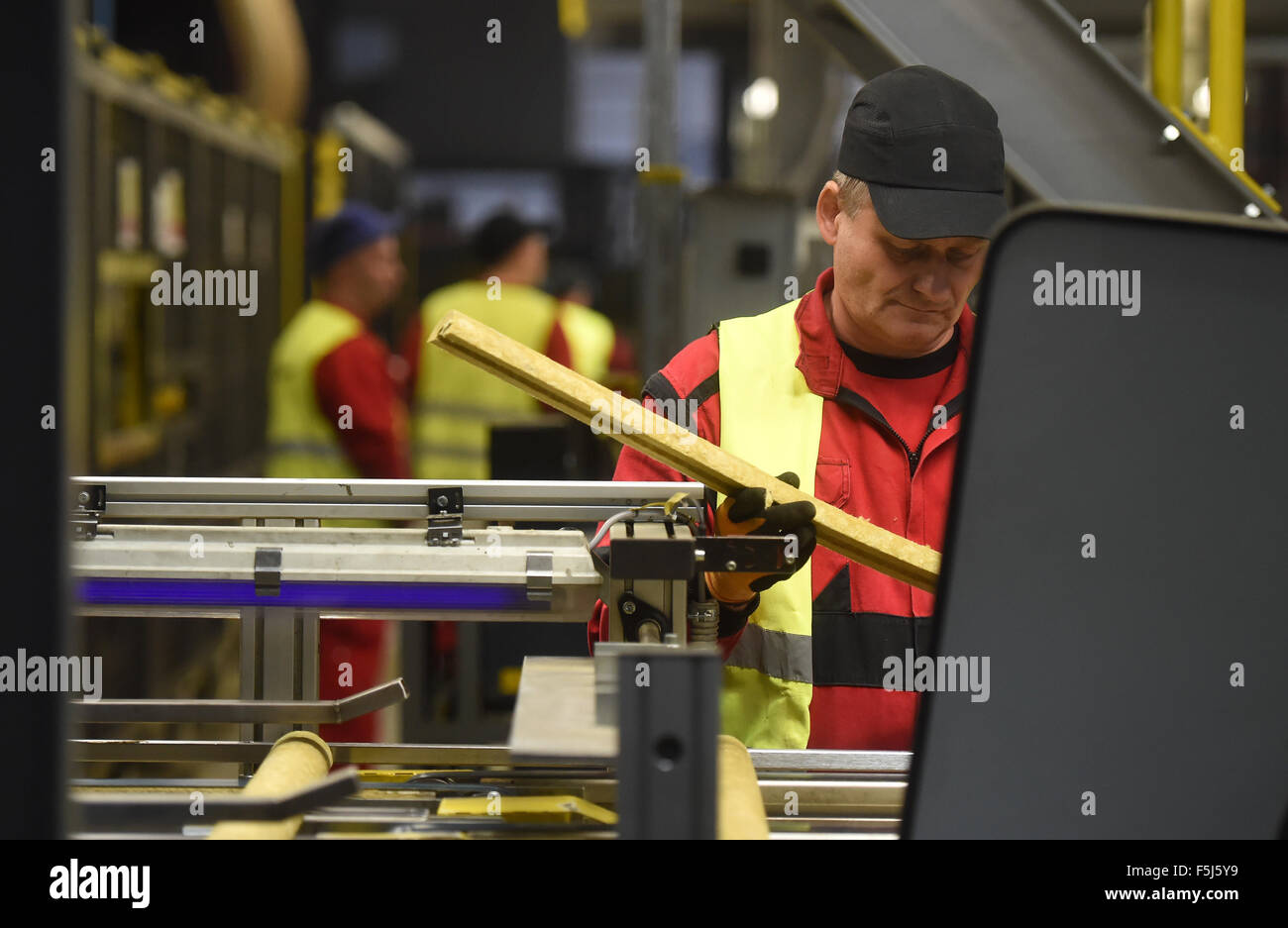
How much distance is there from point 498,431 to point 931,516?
5.26ft

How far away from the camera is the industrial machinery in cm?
90

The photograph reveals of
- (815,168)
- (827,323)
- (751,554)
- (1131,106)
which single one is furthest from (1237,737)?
(815,168)

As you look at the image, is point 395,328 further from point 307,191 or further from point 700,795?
point 700,795

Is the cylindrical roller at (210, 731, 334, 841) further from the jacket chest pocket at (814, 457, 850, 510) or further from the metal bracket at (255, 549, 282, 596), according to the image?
the jacket chest pocket at (814, 457, 850, 510)

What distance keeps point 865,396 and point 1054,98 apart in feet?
3.88

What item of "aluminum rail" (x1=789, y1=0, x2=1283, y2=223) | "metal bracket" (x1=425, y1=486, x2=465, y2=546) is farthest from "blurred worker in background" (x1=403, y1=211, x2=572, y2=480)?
"metal bracket" (x1=425, y1=486, x2=465, y2=546)

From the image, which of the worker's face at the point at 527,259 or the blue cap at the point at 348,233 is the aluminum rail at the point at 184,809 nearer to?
the blue cap at the point at 348,233

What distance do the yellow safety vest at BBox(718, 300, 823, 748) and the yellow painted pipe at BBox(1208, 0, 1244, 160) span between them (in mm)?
1433

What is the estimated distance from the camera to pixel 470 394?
15.2 feet

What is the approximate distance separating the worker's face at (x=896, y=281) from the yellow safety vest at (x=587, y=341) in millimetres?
2868

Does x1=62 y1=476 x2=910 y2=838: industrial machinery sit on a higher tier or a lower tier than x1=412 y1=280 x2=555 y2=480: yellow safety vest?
lower

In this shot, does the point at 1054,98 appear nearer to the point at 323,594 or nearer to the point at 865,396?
the point at 865,396

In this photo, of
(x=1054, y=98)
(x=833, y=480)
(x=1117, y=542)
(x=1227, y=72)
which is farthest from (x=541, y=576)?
(x=1227, y=72)

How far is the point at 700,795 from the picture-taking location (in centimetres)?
87
